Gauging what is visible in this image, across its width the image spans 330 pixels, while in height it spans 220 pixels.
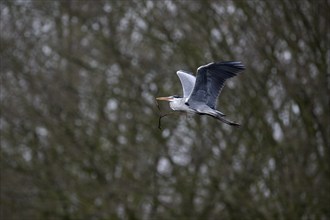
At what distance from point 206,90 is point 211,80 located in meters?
0.17

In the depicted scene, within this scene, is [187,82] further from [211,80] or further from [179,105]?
[179,105]

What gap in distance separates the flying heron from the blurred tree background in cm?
717

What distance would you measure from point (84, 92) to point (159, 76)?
1859 mm

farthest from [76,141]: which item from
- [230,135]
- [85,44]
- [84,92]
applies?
[230,135]

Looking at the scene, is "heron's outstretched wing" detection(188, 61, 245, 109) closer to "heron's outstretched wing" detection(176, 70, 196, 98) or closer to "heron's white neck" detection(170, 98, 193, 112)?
"heron's white neck" detection(170, 98, 193, 112)

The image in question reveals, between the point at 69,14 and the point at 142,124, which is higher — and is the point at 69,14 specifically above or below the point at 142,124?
above

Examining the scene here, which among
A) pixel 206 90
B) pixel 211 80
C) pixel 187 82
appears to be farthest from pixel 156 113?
pixel 206 90

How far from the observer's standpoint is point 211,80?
548cm

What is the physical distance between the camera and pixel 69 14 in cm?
1608

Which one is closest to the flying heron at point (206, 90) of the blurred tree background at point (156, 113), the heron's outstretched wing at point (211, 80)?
the heron's outstretched wing at point (211, 80)

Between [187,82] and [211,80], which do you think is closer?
[211,80]

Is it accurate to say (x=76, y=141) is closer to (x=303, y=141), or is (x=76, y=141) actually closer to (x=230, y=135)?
(x=230, y=135)

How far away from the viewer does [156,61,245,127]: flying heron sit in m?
5.11

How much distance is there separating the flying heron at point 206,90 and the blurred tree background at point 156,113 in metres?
7.17
